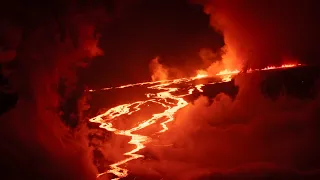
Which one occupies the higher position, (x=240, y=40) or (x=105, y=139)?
(x=240, y=40)

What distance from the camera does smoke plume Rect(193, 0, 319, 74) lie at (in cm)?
1606

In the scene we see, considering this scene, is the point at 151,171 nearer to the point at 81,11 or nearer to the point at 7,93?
the point at 7,93

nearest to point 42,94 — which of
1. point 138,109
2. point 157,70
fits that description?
point 138,109

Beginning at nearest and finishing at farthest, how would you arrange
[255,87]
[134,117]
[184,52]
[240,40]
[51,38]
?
[51,38] < [134,117] < [255,87] < [240,40] < [184,52]

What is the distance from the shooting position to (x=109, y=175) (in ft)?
27.3

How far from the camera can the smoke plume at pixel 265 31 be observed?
16.1m

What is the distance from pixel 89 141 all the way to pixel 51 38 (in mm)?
2892

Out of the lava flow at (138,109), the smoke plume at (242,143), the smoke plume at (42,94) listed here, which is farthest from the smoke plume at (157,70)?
the smoke plume at (42,94)

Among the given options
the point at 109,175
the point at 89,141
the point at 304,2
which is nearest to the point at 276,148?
the point at 109,175

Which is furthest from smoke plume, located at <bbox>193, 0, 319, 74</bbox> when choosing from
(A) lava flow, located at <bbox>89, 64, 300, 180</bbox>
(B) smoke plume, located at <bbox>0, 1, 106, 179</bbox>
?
(B) smoke plume, located at <bbox>0, 1, 106, 179</bbox>

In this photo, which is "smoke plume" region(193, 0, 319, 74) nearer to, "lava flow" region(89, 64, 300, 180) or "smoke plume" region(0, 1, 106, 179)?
"lava flow" region(89, 64, 300, 180)

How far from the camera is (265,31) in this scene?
713 inches

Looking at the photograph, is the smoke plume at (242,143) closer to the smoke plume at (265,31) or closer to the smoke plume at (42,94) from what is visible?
the smoke plume at (42,94)

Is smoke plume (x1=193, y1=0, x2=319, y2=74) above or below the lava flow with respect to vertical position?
above
